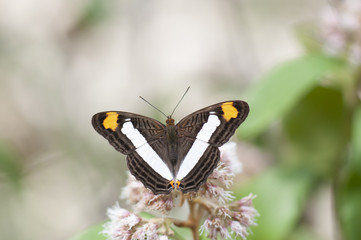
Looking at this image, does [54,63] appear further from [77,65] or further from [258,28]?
[258,28]

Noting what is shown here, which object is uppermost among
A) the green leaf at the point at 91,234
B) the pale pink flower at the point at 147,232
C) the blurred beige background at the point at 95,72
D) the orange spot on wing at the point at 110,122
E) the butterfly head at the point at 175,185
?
the blurred beige background at the point at 95,72

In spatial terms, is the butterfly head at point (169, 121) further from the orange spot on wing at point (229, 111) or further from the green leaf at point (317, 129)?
the green leaf at point (317, 129)

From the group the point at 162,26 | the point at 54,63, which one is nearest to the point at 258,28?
the point at 162,26

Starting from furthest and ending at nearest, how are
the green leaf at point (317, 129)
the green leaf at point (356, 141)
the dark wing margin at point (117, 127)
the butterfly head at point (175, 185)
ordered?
the green leaf at point (317, 129) → the green leaf at point (356, 141) → the dark wing margin at point (117, 127) → the butterfly head at point (175, 185)

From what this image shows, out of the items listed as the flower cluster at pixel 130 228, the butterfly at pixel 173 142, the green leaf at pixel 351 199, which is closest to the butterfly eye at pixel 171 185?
the butterfly at pixel 173 142

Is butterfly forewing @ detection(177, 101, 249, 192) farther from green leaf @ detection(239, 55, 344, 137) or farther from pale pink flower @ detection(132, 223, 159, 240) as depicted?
green leaf @ detection(239, 55, 344, 137)

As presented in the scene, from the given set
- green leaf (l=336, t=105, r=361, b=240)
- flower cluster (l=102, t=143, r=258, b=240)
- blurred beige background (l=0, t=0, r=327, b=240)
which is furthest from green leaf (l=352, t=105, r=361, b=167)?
blurred beige background (l=0, t=0, r=327, b=240)
